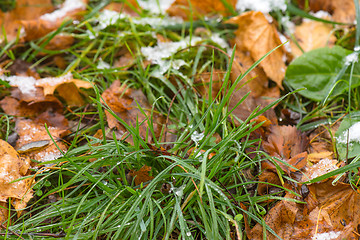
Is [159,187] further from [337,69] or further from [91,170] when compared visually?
[337,69]

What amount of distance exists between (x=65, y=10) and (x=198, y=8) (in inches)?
39.0

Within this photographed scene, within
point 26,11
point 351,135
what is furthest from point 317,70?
point 26,11

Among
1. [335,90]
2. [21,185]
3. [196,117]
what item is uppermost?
[335,90]

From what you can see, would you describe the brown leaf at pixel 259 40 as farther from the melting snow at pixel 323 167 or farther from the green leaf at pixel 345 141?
the melting snow at pixel 323 167

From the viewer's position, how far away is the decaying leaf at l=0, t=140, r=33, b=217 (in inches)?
50.5

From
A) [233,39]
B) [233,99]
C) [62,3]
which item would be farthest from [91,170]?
[62,3]

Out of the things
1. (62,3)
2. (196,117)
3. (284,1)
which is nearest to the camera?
(196,117)

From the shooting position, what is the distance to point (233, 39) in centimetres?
193

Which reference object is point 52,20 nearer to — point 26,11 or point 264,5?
point 26,11

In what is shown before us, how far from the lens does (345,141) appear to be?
1425 millimetres

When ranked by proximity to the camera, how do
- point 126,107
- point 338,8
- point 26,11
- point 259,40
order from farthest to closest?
point 26,11
point 338,8
point 259,40
point 126,107

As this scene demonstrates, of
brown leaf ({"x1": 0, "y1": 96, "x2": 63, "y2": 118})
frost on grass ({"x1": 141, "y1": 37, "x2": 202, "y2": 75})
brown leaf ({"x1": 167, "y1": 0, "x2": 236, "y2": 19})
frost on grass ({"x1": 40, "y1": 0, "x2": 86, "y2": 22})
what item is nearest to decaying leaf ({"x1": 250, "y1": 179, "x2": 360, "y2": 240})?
frost on grass ({"x1": 141, "y1": 37, "x2": 202, "y2": 75})

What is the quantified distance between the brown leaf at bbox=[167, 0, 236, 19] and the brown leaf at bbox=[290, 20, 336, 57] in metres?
0.51

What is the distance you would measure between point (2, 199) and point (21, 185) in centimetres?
9
